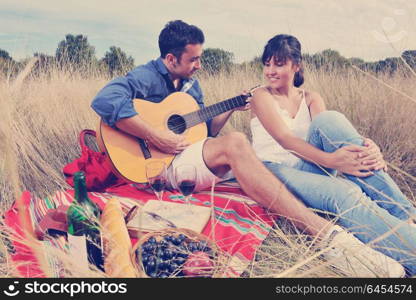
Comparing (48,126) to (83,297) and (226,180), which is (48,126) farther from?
(83,297)

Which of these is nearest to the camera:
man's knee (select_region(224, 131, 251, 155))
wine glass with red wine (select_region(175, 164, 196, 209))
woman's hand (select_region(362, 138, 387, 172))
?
wine glass with red wine (select_region(175, 164, 196, 209))

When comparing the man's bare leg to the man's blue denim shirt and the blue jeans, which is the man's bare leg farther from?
the man's blue denim shirt

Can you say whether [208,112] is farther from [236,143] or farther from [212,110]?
[236,143]

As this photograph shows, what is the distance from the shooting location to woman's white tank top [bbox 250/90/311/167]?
200 centimetres

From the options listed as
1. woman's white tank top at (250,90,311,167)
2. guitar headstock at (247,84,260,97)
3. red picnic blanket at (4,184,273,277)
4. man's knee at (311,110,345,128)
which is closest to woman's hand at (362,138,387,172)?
man's knee at (311,110,345,128)

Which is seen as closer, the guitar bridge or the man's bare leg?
the man's bare leg

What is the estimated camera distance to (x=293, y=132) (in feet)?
6.53

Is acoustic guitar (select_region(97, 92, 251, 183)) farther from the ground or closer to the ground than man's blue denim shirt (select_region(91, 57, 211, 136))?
closer to the ground

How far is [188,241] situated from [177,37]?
98cm

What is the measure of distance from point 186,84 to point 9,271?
120 cm

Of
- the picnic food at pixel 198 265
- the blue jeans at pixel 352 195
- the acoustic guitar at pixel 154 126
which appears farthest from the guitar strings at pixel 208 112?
the picnic food at pixel 198 265

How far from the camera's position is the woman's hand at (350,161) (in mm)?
1759

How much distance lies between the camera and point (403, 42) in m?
1.72

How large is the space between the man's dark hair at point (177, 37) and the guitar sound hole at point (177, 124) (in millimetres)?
304
